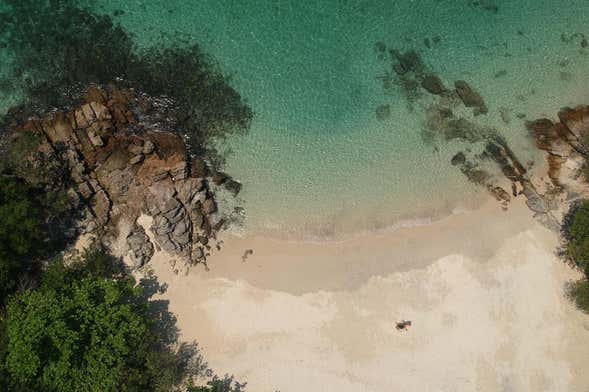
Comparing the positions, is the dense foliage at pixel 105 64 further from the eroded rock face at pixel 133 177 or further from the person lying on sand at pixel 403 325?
the person lying on sand at pixel 403 325

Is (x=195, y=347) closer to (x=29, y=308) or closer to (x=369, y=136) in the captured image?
(x=29, y=308)

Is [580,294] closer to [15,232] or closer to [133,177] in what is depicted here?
[133,177]

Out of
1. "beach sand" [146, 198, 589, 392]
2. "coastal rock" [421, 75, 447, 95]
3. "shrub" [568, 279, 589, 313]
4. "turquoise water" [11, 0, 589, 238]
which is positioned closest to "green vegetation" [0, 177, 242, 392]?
"beach sand" [146, 198, 589, 392]

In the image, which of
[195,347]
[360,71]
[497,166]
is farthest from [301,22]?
[195,347]

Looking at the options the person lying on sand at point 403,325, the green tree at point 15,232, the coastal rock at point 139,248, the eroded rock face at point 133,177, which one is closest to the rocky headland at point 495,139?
the person lying on sand at point 403,325

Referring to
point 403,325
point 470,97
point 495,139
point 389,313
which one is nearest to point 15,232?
point 389,313
